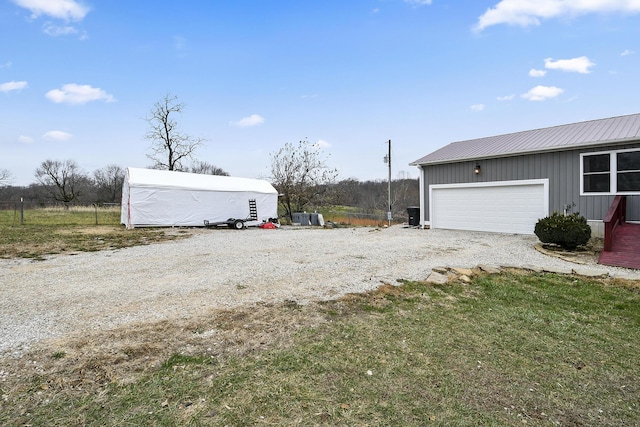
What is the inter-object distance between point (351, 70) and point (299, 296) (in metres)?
12.6

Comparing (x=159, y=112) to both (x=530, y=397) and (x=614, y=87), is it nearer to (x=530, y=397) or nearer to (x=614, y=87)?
(x=614, y=87)

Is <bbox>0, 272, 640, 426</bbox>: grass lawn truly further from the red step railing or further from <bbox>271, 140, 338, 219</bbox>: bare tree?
<bbox>271, 140, 338, 219</bbox>: bare tree

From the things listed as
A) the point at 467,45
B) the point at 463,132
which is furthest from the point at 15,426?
the point at 463,132

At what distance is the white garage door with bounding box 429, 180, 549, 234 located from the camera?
33.3 feet

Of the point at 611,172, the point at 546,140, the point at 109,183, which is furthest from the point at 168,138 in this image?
the point at 611,172

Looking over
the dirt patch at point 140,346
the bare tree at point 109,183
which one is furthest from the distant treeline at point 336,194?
the dirt patch at point 140,346

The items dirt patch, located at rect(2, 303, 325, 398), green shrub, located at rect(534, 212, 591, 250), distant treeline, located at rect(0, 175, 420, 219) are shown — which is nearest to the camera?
dirt patch, located at rect(2, 303, 325, 398)

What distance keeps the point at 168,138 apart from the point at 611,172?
26.7m

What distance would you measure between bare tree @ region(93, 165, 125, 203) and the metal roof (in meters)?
39.6

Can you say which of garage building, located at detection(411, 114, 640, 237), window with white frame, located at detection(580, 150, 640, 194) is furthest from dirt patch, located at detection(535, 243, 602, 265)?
window with white frame, located at detection(580, 150, 640, 194)

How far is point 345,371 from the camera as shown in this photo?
7.92 feet

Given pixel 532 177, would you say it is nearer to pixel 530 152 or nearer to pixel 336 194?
pixel 530 152

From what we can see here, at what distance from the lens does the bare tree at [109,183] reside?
39.8 meters

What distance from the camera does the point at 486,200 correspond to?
11297 mm
